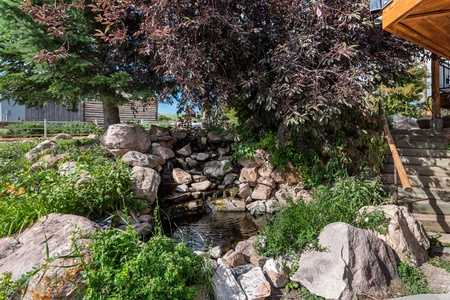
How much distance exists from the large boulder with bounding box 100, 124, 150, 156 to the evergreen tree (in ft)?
1.96

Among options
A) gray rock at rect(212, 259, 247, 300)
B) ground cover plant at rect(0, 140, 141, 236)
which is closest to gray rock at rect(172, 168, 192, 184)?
ground cover plant at rect(0, 140, 141, 236)

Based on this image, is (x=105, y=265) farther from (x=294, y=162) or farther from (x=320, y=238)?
(x=294, y=162)

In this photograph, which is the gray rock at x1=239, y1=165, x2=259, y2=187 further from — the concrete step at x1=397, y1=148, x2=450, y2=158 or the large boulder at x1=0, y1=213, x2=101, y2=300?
the large boulder at x1=0, y1=213, x2=101, y2=300

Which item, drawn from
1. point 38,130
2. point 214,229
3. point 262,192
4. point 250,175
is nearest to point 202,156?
point 250,175

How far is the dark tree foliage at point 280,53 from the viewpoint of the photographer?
11.9ft

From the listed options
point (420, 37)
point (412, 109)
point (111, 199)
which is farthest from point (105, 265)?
point (412, 109)

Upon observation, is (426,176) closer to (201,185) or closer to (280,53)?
(280,53)

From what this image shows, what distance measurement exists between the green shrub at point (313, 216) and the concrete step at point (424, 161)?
1.56 meters

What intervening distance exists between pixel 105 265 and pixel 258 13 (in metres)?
4.03

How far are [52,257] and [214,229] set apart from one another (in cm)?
237

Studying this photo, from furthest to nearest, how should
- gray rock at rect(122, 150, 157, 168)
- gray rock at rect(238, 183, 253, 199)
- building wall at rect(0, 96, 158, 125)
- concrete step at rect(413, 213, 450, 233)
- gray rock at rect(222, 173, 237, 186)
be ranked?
building wall at rect(0, 96, 158, 125), gray rock at rect(222, 173, 237, 186), gray rock at rect(238, 183, 253, 199), gray rock at rect(122, 150, 157, 168), concrete step at rect(413, 213, 450, 233)

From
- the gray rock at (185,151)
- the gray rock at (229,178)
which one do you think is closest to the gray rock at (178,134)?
the gray rock at (185,151)

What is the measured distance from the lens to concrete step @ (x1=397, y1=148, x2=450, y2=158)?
4742 mm

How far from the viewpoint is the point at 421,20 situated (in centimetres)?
286
